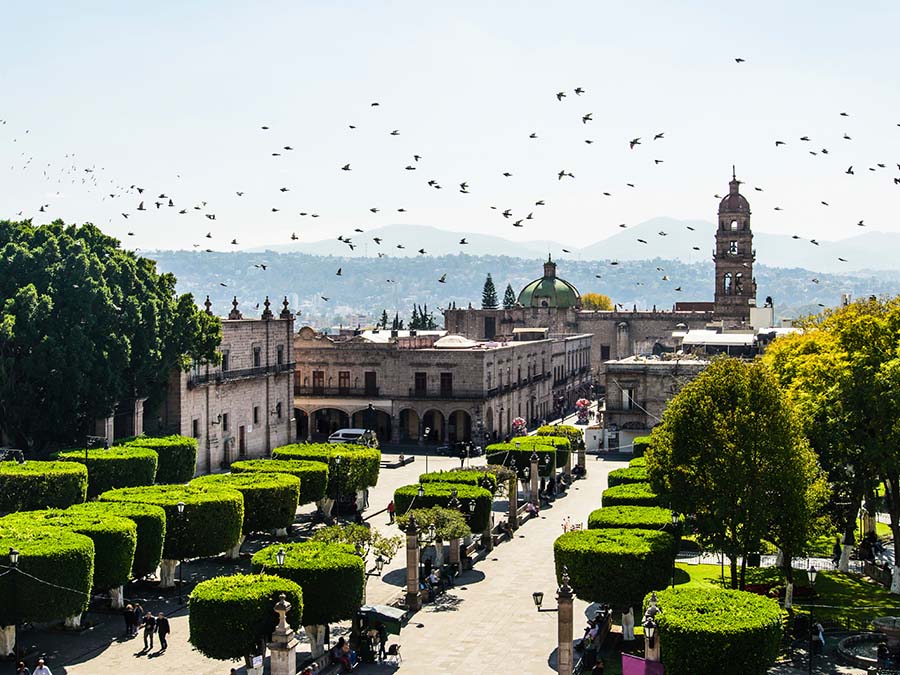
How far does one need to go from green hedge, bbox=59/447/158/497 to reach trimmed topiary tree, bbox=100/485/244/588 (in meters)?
7.52

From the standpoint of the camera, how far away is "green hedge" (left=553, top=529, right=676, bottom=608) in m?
31.6

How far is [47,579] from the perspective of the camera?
98.4ft

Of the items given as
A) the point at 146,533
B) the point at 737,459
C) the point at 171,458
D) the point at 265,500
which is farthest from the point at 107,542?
the point at 171,458

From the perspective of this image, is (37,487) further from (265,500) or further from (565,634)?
(565,634)

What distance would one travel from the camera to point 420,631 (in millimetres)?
33406

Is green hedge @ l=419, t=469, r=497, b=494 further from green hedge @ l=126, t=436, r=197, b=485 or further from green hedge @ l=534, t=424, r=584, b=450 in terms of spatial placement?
green hedge @ l=534, t=424, r=584, b=450

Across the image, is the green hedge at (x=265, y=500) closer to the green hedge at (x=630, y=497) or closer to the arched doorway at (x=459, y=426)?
the green hedge at (x=630, y=497)

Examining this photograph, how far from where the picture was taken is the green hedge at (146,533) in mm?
35062

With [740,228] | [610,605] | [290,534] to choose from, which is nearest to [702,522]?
[610,605]

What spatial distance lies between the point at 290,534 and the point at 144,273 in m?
20.8

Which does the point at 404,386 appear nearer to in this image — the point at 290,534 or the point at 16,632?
the point at 290,534

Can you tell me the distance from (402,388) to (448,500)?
39028 millimetres

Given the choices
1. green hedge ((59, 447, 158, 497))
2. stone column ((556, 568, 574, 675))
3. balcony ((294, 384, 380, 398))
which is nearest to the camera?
stone column ((556, 568, 574, 675))

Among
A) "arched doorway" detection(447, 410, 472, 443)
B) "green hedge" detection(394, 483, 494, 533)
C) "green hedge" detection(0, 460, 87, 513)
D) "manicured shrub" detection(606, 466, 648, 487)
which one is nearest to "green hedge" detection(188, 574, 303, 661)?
"green hedge" detection(394, 483, 494, 533)
